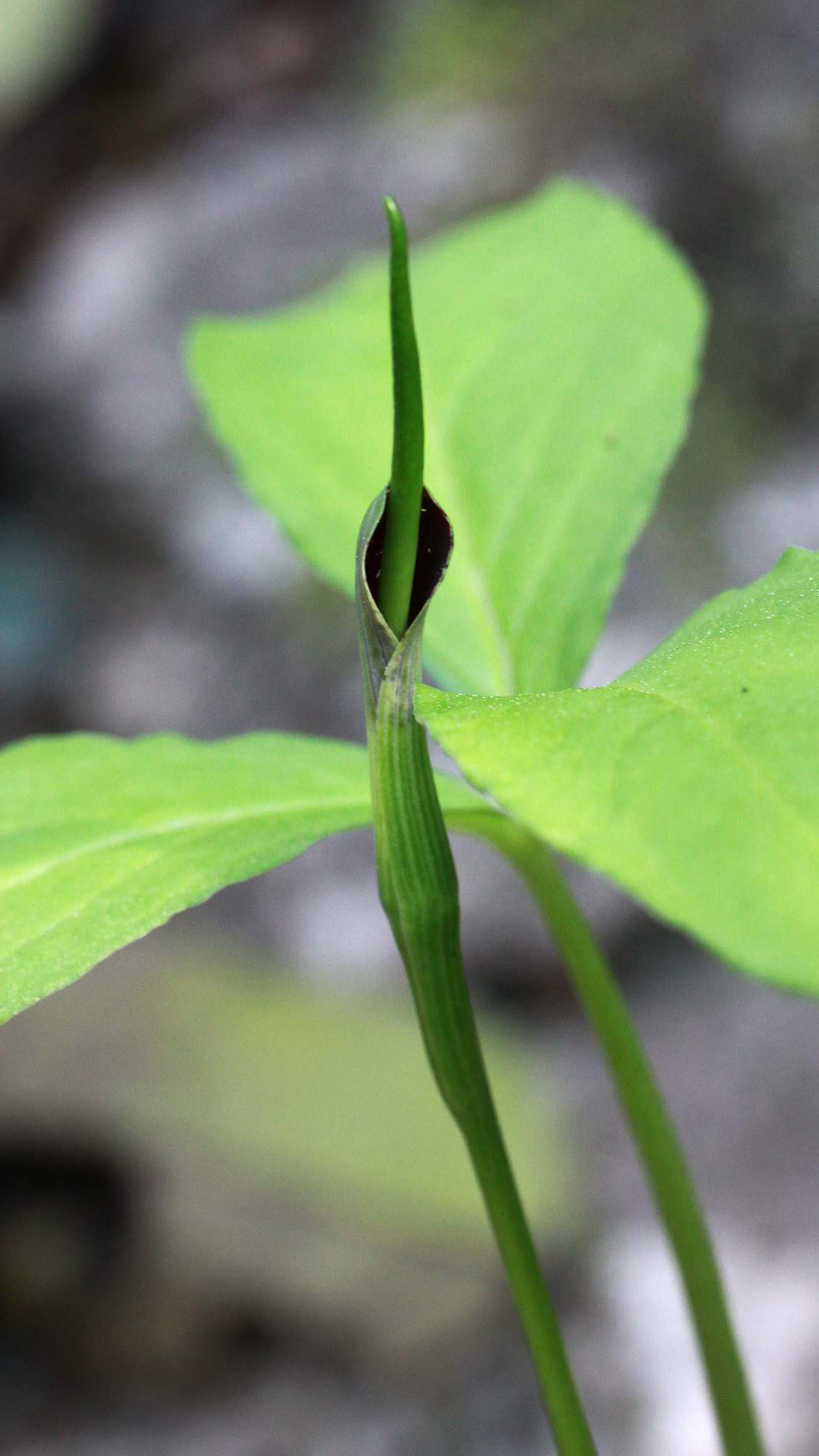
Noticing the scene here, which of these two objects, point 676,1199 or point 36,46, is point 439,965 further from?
point 36,46

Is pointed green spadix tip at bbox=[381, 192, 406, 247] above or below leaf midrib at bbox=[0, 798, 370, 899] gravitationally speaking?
above

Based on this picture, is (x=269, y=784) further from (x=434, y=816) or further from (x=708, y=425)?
(x=708, y=425)

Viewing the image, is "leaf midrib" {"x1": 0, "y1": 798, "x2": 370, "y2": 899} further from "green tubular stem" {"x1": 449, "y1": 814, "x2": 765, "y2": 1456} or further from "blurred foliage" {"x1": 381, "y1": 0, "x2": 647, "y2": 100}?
"blurred foliage" {"x1": 381, "y1": 0, "x2": 647, "y2": 100}

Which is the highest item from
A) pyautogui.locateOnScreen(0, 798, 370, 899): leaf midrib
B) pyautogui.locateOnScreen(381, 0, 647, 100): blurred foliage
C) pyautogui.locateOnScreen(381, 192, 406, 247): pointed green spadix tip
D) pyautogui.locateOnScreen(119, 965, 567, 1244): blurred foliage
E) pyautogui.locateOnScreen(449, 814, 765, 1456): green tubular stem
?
pyautogui.locateOnScreen(381, 0, 647, 100): blurred foliage

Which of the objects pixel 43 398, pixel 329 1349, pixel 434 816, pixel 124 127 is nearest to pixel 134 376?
pixel 43 398

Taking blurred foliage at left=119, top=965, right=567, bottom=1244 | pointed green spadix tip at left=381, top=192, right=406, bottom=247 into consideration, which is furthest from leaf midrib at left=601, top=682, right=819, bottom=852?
blurred foliage at left=119, top=965, right=567, bottom=1244

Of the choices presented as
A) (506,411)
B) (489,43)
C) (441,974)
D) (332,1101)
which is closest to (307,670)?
(332,1101)
